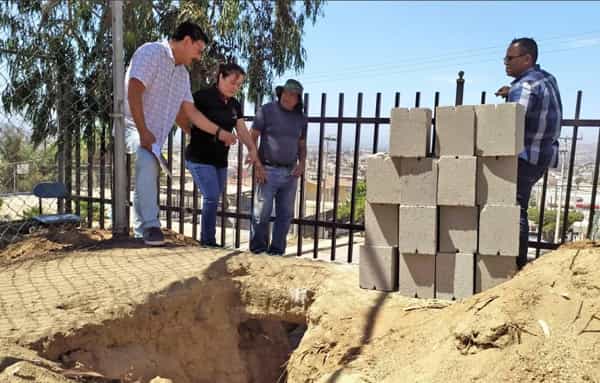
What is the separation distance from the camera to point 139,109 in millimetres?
4270

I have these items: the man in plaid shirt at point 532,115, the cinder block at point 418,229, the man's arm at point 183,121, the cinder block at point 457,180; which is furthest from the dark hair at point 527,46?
the man's arm at point 183,121

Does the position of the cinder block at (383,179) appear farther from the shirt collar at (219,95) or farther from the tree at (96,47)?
the tree at (96,47)

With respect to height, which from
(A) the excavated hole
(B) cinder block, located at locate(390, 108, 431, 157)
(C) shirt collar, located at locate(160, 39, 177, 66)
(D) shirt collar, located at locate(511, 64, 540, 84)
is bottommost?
(A) the excavated hole

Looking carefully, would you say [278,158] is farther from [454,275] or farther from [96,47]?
[96,47]

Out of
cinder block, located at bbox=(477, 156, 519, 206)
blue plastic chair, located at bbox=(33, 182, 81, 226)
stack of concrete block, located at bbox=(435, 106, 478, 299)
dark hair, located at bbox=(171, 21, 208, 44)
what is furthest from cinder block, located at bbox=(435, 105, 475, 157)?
blue plastic chair, located at bbox=(33, 182, 81, 226)

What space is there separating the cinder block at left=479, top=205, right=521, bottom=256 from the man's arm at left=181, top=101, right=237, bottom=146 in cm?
226

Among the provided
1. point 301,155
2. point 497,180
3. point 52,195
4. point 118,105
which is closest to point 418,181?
point 497,180

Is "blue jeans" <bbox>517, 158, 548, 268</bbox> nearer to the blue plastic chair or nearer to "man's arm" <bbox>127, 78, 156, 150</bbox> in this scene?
"man's arm" <bbox>127, 78, 156, 150</bbox>

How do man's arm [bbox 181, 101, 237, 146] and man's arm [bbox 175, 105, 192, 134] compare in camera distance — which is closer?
man's arm [bbox 181, 101, 237, 146]

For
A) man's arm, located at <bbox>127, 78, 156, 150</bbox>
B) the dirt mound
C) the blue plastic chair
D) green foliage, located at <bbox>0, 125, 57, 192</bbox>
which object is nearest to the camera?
the dirt mound

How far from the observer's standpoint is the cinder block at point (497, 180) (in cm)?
349

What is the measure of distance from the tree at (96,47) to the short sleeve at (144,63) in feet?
7.20

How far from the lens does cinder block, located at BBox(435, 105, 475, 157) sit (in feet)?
11.6

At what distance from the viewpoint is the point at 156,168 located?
4.61m
